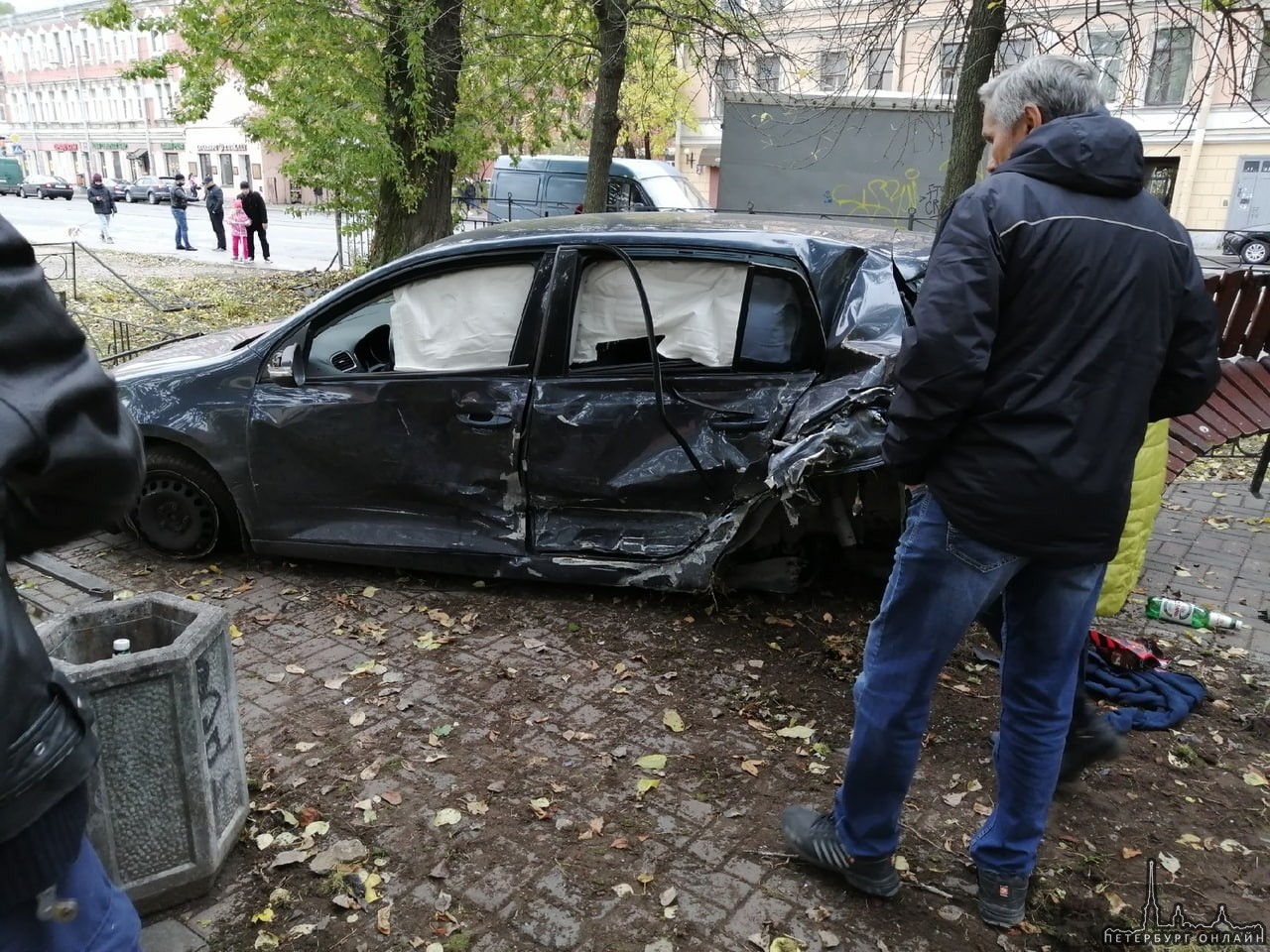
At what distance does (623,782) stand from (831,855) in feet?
2.69

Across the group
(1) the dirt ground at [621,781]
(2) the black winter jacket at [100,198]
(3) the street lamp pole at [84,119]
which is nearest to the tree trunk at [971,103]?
(1) the dirt ground at [621,781]

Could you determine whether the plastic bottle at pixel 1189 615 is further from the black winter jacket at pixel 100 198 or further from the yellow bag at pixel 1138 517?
the black winter jacket at pixel 100 198

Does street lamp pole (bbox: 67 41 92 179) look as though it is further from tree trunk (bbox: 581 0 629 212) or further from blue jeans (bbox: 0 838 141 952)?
blue jeans (bbox: 0 838 141 952)

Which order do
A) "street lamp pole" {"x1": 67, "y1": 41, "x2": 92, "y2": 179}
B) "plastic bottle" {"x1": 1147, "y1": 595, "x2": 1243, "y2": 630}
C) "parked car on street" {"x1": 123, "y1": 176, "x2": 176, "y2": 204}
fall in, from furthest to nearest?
"street lamp pole" {"x1": 67, "y1": 41, "x2": 92, "y2": 179}, "parked car on street" {"x1": 123, "y1": 176, "x2": 176, "y2": 204}, "plastic bottle" {"x1": 1147, "y1": 595, "x2": 1243, "y2": 630}

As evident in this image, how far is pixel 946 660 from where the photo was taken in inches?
93.9

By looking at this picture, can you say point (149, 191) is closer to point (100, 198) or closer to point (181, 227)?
point (100, 198)

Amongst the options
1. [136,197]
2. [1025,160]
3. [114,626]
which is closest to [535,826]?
[114,626]

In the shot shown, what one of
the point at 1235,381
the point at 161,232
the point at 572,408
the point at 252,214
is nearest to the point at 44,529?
the point at 572,408

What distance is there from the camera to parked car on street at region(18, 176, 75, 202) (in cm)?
4884

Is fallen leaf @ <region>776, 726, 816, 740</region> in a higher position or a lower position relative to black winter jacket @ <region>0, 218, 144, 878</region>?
lower

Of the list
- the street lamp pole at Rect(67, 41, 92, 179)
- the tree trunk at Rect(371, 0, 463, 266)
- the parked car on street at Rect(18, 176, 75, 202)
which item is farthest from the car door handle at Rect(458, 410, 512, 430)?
the street lamp pole at Rect(67, 41, 92, 179)

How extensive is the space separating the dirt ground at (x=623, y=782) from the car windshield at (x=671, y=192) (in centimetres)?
1205

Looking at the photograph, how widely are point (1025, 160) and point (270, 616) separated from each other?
367 cm

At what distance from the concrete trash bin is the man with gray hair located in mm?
1788
